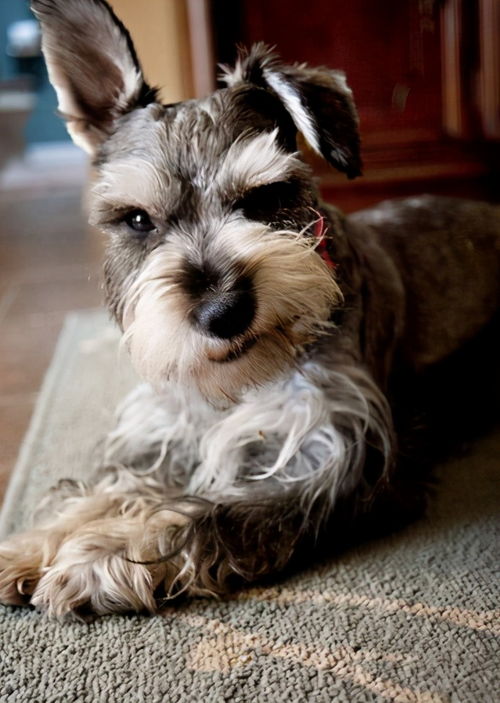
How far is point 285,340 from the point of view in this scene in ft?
4.06

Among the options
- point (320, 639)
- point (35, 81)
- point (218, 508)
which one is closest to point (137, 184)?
point (218, 508)

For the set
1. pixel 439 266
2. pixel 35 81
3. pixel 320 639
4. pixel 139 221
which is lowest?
pixel 35 81

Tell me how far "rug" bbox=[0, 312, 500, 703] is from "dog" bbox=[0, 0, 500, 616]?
0.06 m

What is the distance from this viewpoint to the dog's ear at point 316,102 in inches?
52.4

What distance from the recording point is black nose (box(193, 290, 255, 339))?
1.13 metres

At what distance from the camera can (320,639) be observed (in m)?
1.11

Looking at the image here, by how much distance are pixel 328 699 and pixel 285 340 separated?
1.68 feet

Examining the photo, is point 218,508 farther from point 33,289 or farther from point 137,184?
point 33,289

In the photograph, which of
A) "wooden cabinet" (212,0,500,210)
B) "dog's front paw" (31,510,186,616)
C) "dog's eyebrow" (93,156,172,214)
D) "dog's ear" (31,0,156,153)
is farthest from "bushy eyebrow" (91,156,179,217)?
"wooden cabinet" (212,0,500,210)

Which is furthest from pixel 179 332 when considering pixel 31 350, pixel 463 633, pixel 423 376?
pixel 31 350

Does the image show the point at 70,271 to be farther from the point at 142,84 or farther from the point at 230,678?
the point at 230,678

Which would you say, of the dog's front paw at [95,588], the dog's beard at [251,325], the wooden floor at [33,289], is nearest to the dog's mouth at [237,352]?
the dog's beard at [251,325]

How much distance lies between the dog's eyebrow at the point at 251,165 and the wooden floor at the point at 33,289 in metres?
0.43

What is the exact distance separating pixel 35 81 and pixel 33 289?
733cm
